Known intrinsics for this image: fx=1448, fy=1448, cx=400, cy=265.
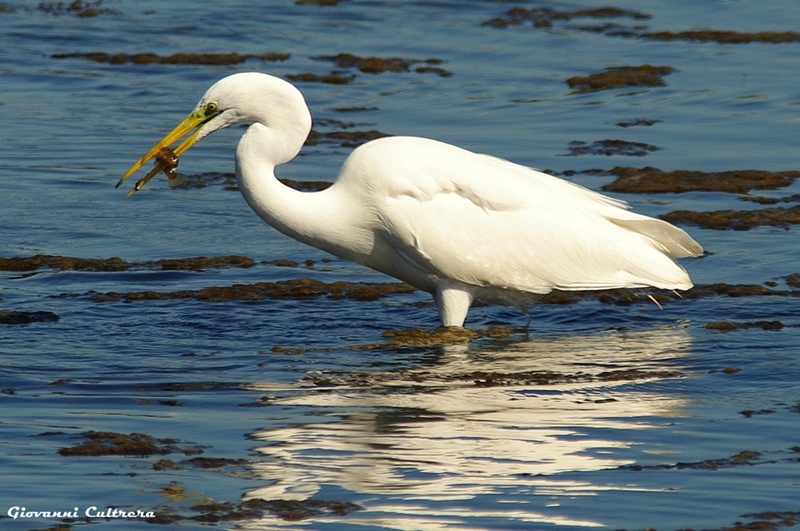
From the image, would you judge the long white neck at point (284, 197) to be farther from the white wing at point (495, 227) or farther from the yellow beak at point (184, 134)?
the yellow beak at point (184, 134)

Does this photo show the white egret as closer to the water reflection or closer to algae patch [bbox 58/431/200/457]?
the water reflection

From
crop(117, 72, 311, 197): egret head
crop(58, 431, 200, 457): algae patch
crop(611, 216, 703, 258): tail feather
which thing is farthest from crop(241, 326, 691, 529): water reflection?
crop(117, 72, 311, 197): egret head

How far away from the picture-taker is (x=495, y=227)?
9023 millimetres

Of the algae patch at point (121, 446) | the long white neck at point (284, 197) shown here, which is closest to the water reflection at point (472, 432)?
the algae patch at point (121, 446)

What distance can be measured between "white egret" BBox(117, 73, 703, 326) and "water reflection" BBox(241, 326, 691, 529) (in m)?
0.46

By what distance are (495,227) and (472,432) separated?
221cm

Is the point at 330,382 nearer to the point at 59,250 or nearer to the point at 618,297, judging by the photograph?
the point at 618,297

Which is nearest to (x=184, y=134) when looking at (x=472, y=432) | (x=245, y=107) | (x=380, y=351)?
(x=245, y=107)

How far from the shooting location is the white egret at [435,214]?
8.73 meters

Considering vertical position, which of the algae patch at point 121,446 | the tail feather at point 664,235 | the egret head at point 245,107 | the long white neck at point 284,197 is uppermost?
the egret head at point 245,107

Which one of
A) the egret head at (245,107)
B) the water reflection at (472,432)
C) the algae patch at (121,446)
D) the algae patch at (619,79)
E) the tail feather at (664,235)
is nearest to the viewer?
the water reflection at (472,432)

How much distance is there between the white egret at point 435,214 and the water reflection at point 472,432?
0.46m

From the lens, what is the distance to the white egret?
8.73 metres

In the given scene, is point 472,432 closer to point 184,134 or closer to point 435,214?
point 435,214
